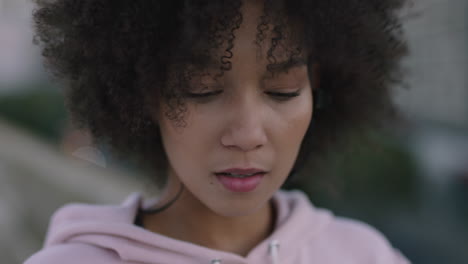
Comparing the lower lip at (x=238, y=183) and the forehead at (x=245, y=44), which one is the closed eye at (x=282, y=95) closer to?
the forehead at (x=245, y=44)

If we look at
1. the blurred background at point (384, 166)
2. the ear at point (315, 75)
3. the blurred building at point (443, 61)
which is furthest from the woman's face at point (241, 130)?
the blurred building at point (443, 61)

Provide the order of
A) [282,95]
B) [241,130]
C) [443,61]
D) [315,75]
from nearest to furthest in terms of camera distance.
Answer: [241,130]
[282,95]
[315,75]
[443,61]

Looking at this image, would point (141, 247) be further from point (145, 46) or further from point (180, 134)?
point (145, 46)

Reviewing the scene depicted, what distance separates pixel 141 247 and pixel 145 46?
1.71ft

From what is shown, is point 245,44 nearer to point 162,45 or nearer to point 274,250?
point 162,45

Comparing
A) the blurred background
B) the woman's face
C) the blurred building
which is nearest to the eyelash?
the woman's face

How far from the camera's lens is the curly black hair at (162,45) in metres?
1.24

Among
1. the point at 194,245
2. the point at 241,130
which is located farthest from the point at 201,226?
the point at 241,130

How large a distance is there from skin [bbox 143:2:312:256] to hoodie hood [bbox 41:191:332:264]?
0.15 metres

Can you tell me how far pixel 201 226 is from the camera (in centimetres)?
151

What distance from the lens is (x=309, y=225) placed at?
1.67 meters

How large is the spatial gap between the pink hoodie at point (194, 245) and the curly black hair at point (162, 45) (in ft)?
0.81

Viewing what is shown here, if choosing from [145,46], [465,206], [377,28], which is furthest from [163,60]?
[465,206]

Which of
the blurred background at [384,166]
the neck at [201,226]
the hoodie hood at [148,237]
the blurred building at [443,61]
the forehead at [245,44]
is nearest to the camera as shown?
the forehead at [245,44]
